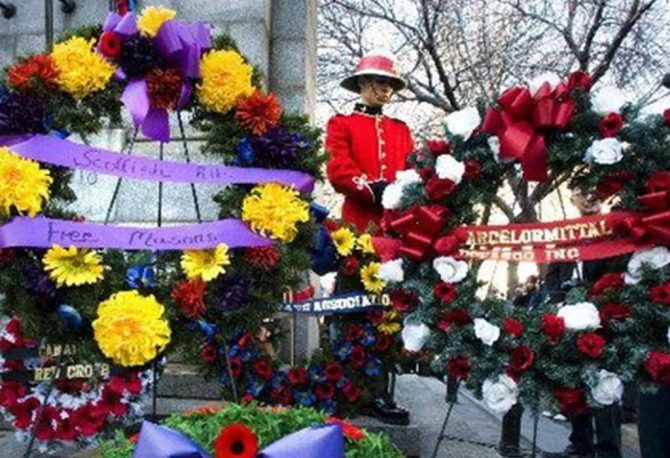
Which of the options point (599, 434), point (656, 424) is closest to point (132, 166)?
point (656, 424)

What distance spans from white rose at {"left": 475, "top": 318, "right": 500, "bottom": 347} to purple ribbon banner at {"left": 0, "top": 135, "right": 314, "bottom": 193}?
115 centimetres

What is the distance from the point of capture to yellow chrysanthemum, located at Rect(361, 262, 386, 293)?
4.70 metres

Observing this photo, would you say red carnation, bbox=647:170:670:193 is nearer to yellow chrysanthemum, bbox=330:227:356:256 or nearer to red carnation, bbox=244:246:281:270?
red carnation, bbox=244:246:281:270

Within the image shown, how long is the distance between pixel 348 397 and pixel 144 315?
1.56m

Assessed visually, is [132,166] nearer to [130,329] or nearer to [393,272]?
[130,329]

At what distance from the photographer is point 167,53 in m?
3.67

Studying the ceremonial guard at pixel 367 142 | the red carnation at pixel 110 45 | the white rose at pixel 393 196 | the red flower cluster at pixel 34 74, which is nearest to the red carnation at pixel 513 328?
the white rose at pixel 393 196

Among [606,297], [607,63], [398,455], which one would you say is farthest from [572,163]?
[607,63]

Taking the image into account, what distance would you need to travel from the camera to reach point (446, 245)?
3.26 meters

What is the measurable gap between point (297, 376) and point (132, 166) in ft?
5.22

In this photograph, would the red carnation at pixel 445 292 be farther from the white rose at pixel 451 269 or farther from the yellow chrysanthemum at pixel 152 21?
the yellow chrysanthemum at pixel 152 21

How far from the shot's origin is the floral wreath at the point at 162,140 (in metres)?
3.39

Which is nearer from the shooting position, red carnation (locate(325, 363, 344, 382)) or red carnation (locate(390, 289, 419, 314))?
red carnation (locate(390, 289, 419, 314))

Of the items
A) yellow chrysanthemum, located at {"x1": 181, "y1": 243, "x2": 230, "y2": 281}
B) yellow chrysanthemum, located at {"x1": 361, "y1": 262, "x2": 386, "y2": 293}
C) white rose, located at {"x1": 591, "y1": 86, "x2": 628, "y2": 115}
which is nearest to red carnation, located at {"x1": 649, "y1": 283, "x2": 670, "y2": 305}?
white rose, located at {"x1": 591, "y1": 86, "x2": 628, "y2": 115}
